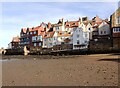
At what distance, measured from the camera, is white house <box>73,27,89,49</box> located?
69312 millimetres

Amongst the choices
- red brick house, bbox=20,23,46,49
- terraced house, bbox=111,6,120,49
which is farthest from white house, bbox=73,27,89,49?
red brick house, bbox=20,23,46,49

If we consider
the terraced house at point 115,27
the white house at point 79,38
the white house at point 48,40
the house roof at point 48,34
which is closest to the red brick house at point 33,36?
the house roof at point 48,34

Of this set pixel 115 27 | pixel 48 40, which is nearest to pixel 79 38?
pixel 115 27

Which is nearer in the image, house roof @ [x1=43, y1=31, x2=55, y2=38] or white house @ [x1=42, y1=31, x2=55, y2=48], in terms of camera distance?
white house @ [x1=42, y1=31, x2=55, y2=48]

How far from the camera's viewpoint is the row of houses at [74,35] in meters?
59.4

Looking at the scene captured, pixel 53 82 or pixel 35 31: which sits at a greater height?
pixel 35 31

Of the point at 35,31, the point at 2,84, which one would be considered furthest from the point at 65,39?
the point at 2,84

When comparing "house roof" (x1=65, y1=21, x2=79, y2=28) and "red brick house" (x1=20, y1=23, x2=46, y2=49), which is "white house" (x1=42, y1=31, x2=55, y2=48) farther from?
"house roof" (x1=65, y1=21, x2=79, y2=28)

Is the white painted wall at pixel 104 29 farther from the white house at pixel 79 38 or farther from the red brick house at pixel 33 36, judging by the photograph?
the red brick house at pixel 33 36

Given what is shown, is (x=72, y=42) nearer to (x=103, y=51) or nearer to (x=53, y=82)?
(x=103, y=51)

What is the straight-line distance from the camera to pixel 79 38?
70500 millimetres

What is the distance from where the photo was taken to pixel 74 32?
71625mm

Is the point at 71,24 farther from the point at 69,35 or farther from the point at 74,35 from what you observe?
the point at 74,35

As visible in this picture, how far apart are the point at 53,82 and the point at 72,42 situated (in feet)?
186
